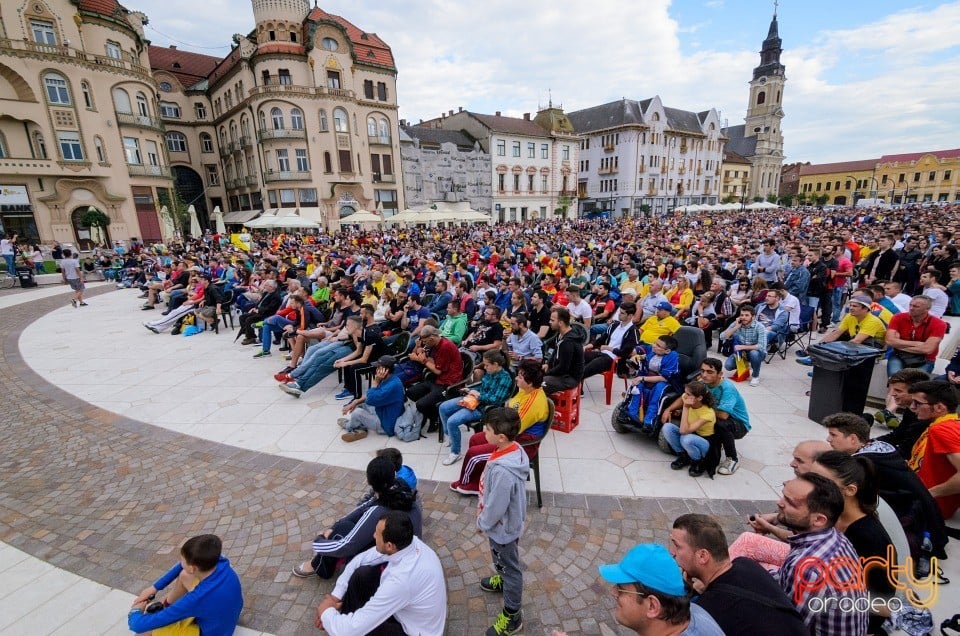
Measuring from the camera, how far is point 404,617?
2.62 m

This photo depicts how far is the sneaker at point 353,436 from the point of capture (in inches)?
221

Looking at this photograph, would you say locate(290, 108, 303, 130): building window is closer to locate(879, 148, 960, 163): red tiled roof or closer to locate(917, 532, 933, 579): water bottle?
locate(917, 532, 933, 579): water bottle

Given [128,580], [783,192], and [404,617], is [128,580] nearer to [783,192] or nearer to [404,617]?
[404,617]

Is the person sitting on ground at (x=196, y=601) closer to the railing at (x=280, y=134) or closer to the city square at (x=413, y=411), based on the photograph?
the city square at (x=413, y=411)

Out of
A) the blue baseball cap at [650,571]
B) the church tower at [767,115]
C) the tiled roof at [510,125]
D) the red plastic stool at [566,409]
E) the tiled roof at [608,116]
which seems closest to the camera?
the blue baseball cap at [650,571]

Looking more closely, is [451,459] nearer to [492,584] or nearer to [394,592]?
[492,584]

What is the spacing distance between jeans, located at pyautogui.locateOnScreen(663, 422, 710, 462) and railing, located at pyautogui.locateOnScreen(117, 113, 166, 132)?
132 ft

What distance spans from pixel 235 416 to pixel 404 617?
4.97 m

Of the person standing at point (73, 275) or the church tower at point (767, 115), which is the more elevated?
the church tower at point (767, 115)

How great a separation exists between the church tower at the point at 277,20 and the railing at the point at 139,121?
10.3m

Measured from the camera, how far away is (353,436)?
5625 mm

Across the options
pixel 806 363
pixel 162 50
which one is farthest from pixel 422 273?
pixel 162 50

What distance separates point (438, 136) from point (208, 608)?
47.9 meters

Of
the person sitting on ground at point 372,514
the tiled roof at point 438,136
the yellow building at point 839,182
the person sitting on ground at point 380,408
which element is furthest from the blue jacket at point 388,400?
the yellow building at point 839,182
